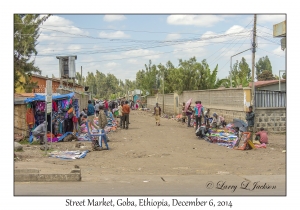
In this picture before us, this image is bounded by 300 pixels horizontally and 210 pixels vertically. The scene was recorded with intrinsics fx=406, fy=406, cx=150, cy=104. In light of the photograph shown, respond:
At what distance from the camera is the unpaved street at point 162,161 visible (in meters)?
11.7

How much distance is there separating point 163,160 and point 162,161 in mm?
192

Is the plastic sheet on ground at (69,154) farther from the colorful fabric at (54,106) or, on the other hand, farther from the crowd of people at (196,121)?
the colorful fabric at (54,106)

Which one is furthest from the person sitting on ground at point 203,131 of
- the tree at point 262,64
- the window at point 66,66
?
the tree at point 262,64

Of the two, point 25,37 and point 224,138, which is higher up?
point 25,37

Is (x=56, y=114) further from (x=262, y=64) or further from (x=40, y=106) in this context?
(x=262, y=64)

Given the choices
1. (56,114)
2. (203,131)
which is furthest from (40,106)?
(203,131)

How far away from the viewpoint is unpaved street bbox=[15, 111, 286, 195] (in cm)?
1174

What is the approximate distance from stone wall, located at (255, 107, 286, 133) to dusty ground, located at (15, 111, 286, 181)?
3.70m

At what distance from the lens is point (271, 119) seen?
22.5 meters

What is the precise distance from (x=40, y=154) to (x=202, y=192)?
25.6ft

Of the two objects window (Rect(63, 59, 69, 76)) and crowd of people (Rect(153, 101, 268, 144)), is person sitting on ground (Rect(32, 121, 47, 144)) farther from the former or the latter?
Answer: window (Rect(63, 59, 69, 76))

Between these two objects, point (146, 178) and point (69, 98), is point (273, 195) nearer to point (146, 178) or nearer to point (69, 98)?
point (146, 178)

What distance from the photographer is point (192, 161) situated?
1380 cm

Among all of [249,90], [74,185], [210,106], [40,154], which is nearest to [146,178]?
[74,185]
